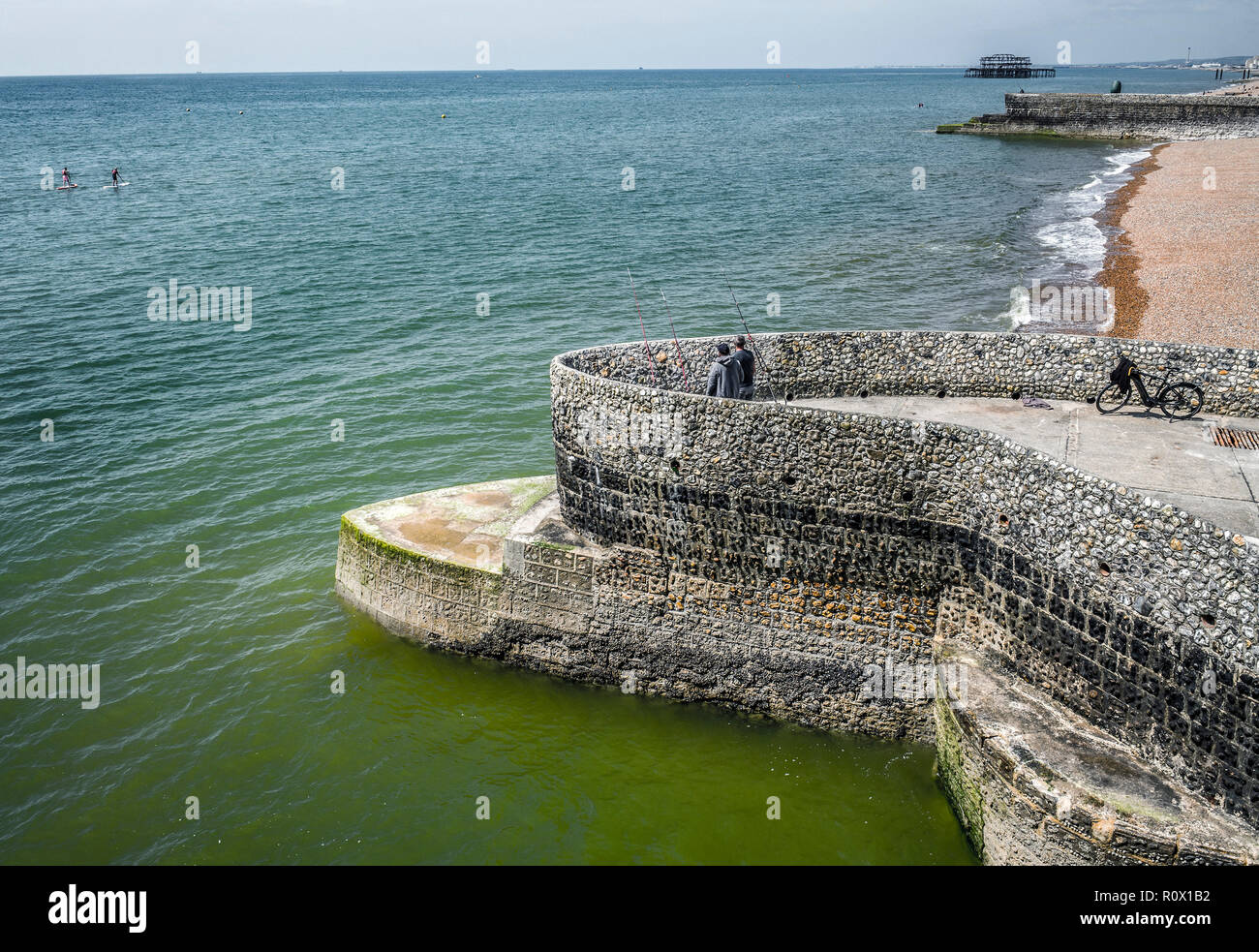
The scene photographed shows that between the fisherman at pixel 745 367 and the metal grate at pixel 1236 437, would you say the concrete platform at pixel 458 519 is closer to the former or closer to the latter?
the fisherman at pixel 745 367

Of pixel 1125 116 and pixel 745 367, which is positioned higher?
pixel 1125 116

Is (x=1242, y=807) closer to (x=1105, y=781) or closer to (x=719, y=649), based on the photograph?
(x=1105, y=781)

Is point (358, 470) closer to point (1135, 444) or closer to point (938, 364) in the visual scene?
point (938, 364)

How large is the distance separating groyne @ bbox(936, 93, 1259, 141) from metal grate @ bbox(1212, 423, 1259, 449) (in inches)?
2782

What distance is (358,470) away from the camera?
23156 mm

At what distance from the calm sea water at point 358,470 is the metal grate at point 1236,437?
6523 millimetres

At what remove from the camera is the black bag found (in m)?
14.9

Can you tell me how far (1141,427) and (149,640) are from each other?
17.1 metres

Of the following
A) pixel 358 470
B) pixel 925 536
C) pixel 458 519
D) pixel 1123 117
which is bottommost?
pixel 458 519

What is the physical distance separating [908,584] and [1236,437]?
5691 millimetres

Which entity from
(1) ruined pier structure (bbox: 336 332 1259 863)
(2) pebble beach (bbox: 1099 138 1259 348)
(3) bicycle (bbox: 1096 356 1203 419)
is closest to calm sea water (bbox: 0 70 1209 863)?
(1) ruined pier structure (bbox: 336 332 1259 863)

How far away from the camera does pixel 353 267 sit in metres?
41.1

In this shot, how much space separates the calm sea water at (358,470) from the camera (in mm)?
13062

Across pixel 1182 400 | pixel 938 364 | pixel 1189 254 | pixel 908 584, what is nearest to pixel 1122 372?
pixel 1182 400
